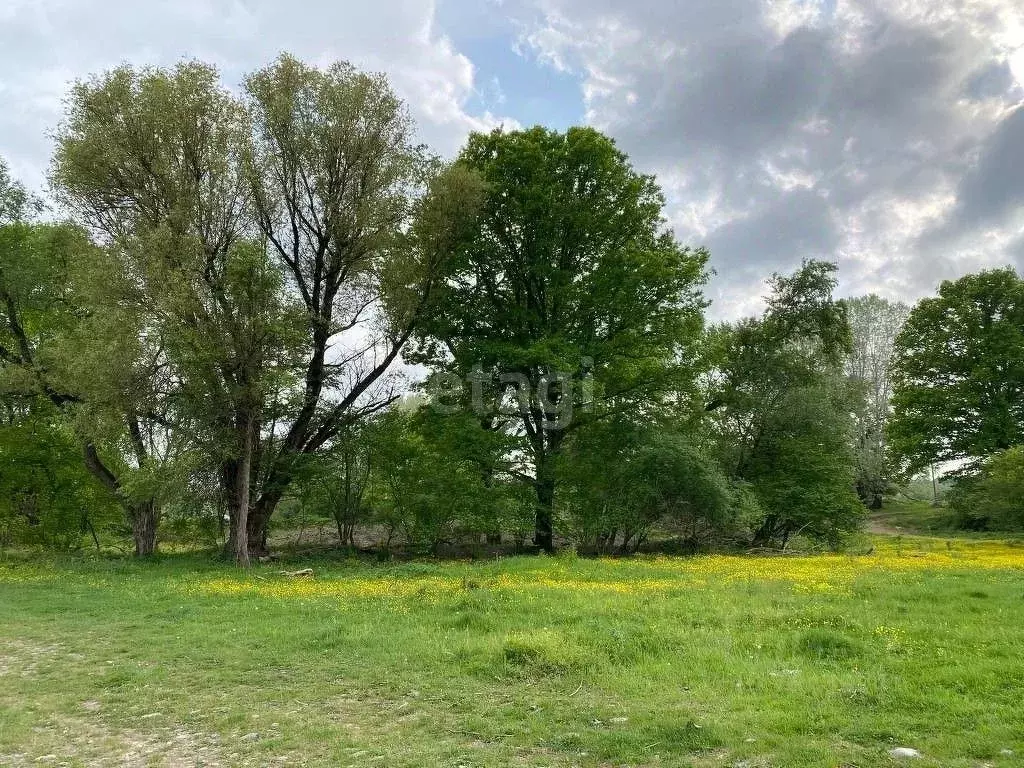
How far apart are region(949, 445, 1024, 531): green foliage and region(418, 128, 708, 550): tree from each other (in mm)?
16224

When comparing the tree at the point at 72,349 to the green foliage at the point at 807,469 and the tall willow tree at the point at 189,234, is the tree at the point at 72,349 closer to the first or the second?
the tall willow tree at the point at 189,234

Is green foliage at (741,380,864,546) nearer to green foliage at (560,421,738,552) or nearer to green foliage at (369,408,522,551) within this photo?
green foliage at (560,421,738,552)

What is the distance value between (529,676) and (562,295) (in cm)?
2145

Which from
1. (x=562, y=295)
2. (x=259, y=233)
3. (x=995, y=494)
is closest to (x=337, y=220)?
(x=259, y=233)

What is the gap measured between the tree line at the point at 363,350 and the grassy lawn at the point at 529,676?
351 inches

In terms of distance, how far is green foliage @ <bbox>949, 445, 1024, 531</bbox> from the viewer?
99.9 ft

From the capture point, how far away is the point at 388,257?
2581 centimetres

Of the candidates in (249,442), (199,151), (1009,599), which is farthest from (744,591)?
(199,151)

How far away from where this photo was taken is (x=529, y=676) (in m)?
7.91

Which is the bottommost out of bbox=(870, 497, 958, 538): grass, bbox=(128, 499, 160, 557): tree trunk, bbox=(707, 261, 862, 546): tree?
bbox=(870, 497, 958, 538): grass

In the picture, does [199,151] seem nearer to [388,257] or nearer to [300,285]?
[300,285]

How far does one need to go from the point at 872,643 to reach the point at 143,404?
2160 centimetres

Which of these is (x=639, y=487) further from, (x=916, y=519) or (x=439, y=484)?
(x=916, y=519)

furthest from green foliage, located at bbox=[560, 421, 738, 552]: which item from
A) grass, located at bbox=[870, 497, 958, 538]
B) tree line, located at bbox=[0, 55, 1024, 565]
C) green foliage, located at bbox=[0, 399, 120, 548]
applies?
grass, located at bbox=[870, 497, 958, 538]
